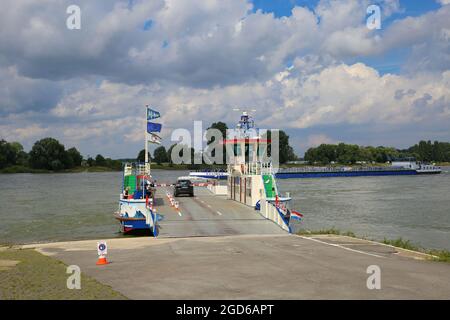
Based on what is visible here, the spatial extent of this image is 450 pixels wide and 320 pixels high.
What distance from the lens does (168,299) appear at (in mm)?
9633

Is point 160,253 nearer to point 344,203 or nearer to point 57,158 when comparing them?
point 344,203

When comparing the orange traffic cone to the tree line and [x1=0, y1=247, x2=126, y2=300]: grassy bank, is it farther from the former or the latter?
the tree line

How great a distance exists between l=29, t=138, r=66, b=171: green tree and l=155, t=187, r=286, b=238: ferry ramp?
150 m

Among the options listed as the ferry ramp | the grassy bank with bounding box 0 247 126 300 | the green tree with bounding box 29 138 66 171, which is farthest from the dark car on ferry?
the green tree with bounding box 29 138 66 171

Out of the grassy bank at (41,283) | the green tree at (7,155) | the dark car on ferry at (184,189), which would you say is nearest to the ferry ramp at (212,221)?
the grassy bank at (41,283)

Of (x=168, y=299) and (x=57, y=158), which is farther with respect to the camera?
(x=57, y=158)

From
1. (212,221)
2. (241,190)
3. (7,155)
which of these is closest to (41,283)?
(212,221)

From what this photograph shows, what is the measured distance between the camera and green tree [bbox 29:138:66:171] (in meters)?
171

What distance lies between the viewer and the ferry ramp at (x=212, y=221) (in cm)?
2270

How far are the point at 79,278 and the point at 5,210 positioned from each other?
140ft
